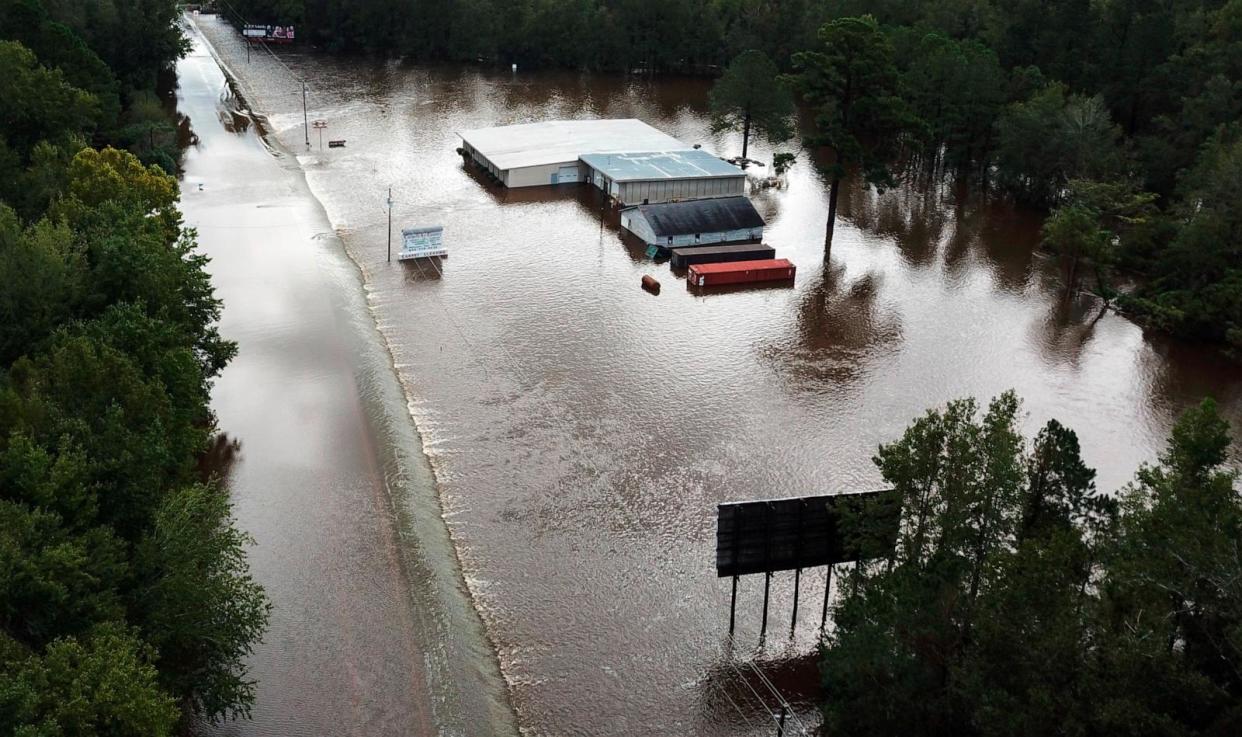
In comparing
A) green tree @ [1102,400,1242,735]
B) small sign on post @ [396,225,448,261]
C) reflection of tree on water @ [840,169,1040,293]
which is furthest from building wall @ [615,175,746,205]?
green tree @ [1102,400,1242,735]

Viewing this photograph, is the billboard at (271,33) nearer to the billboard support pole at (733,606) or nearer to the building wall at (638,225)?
the building wall at (638,225)

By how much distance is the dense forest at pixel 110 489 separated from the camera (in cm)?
1841

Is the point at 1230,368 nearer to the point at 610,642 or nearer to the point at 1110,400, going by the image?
the point at 1110,400

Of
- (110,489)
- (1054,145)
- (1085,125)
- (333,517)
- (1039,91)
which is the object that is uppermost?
(1039,91)

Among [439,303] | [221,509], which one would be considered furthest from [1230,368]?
[221,509]

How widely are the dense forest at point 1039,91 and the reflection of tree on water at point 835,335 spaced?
7981mm

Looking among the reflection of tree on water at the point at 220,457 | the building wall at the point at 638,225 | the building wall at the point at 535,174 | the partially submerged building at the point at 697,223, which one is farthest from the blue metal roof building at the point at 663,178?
the reflection of tree on water at the point at 220,457

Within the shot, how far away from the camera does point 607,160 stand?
202 ft

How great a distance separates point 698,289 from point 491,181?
19.5 metres

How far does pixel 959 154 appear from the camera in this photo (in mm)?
64938

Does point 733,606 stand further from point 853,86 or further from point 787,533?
point 853,86

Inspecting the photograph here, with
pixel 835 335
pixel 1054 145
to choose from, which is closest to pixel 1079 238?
pixel 835 335

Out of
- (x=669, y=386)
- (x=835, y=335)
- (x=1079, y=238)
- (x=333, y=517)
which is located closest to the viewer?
(x=333, y=517)

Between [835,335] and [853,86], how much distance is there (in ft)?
48.7
